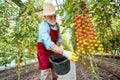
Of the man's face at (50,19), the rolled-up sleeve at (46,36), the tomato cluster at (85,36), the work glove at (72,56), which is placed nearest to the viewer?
the tomato cluster at (85,36)

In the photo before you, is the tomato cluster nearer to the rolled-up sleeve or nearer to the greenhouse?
the greenhouse

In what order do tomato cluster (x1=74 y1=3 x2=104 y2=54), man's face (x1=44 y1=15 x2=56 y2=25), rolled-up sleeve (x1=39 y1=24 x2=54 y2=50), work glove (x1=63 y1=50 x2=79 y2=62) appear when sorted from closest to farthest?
1. tomato cluster (x1=74 y1=3 x2=104 y2=54)
2. work glove (x1=63 y1=50 x2=79 y2=62)
3. rolled-up sleeve (x1=39 y1=24 x2=54 y2=50)
4. man's face (x1=44 y1=15 x2=56 y2=25)

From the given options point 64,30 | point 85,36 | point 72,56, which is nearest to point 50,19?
point 64,30

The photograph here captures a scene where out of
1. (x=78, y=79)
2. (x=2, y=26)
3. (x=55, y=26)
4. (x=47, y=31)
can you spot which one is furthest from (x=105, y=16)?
(x=2, y=26)

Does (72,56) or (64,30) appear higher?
(64,30)

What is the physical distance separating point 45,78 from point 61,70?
344 millimetres

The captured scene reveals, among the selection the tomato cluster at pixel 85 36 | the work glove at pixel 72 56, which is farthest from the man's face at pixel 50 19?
the tomato cluster at pixel 85 36

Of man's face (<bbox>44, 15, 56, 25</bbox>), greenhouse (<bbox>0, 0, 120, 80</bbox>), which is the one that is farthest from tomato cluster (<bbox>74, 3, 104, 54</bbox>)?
man's face (<bbox>44, 15, 56, 25</bbox>)

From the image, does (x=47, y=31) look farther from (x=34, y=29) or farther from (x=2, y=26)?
(x=2, y=26)

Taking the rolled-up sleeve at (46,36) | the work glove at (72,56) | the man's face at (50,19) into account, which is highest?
the man's face at (50,19)

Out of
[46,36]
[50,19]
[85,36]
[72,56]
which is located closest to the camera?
[85,36]

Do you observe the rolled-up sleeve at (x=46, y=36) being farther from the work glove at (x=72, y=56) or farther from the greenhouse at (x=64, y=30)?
the work glove at (x=72, y=56)

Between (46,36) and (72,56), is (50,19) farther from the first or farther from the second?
(72,56)

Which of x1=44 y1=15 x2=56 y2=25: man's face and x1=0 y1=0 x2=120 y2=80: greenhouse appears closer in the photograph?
x1=0 y1=0 x2=120 y2=80: greenhouse
